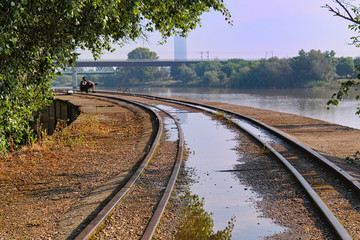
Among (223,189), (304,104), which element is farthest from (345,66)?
(223,189)

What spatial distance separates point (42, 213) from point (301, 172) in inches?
197

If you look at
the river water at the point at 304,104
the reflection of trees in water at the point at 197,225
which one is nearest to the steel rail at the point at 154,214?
the reflection of trees in water at the point at 197,225


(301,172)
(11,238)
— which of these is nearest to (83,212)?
(11,238)

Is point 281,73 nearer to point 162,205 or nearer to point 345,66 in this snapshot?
point 345,66

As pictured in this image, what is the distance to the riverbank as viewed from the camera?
5930mm

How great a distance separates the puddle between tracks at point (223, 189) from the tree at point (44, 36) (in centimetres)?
338

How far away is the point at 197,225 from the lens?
225 inches

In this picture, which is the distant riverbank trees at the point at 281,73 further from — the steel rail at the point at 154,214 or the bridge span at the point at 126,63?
the steel rail at the point at 154,214

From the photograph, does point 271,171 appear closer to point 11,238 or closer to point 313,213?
point 313,213

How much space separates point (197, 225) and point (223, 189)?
191 centimetres

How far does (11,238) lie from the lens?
5289 millimetres

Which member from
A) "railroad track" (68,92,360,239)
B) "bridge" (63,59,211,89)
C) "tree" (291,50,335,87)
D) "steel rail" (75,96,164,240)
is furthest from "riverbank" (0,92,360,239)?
"tree" (291,50,335,87)

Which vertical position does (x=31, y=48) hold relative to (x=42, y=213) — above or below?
above

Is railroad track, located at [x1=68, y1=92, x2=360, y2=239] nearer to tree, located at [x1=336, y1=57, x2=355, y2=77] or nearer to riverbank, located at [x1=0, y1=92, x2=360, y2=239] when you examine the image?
riverbank, located at [x1=0, y1=92, x2=360, y2=239]
